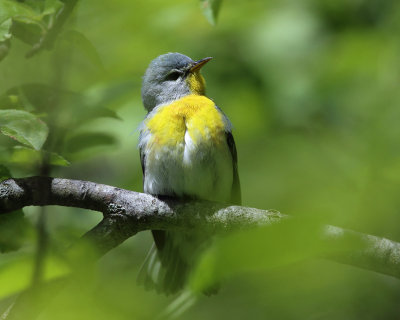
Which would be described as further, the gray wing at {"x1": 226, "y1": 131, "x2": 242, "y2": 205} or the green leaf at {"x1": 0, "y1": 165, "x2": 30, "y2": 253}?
the gray wing at {"x1": 226, "y1": 131, "x2": 242, "y2": 205}

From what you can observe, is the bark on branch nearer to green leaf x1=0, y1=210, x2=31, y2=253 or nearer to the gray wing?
green leaf x1=0, y1=210, x2=31, y2=253

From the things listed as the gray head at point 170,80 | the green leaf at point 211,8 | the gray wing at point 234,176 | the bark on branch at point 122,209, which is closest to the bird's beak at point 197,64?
the gray head at point 170,80

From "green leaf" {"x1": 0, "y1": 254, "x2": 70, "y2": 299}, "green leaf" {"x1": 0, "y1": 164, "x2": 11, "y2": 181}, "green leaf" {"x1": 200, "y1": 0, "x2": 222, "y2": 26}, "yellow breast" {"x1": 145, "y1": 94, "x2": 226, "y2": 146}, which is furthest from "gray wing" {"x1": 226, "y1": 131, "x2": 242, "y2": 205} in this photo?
"green leaf" {"x1": 0, "y1": 254, "x2": 70, "y2": 299}

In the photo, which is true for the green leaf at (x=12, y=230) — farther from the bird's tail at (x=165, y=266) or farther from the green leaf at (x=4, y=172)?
the bird's tail at (x=165, y=266)

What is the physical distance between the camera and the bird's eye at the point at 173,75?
540 cm

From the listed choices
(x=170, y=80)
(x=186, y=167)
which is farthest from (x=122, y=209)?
(x=170, y=80)

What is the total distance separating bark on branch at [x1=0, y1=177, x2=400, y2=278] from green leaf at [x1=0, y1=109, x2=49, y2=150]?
0.44 m

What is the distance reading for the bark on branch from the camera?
2.78 meters

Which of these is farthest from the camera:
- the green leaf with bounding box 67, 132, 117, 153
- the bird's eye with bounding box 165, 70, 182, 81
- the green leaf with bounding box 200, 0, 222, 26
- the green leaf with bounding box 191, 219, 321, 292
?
the bird's eye with bounding box 165, 70, 182, 81

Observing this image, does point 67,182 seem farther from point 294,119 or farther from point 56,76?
point 294,119

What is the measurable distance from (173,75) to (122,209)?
262cm

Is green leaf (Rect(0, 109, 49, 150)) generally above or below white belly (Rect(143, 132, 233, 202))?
above

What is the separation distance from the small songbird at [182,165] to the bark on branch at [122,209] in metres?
0.81

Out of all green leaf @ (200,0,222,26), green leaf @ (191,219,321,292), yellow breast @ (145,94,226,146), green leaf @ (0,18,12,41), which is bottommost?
yellow breast @ (145,94,226,146)
